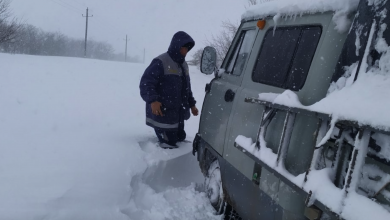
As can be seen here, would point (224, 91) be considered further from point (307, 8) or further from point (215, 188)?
point (307, 8)

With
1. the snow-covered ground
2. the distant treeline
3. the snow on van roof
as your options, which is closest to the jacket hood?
the snow-covered ground

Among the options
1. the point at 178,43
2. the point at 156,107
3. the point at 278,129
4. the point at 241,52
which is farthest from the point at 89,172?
the point at 278,129

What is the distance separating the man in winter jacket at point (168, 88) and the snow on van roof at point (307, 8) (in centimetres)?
158

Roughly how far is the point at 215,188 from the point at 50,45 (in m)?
70.4

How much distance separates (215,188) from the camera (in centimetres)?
316

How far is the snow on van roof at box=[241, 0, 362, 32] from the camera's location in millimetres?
1691

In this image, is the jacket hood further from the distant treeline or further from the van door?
the distant treeline

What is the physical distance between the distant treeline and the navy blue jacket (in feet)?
160

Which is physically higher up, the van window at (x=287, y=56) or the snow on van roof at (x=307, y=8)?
the snow on van roof at (x=307, y=8)

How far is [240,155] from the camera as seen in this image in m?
2.43

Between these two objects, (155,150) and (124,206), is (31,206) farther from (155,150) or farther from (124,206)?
(155,150)

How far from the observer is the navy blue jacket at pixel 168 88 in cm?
405

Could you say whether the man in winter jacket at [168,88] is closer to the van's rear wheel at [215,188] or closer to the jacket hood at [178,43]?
the jacket hood at [178,43]

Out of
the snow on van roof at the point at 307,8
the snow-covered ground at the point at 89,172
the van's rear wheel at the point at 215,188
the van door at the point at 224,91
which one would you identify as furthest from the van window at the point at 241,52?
the snow-covered ground at the point at 89,172
